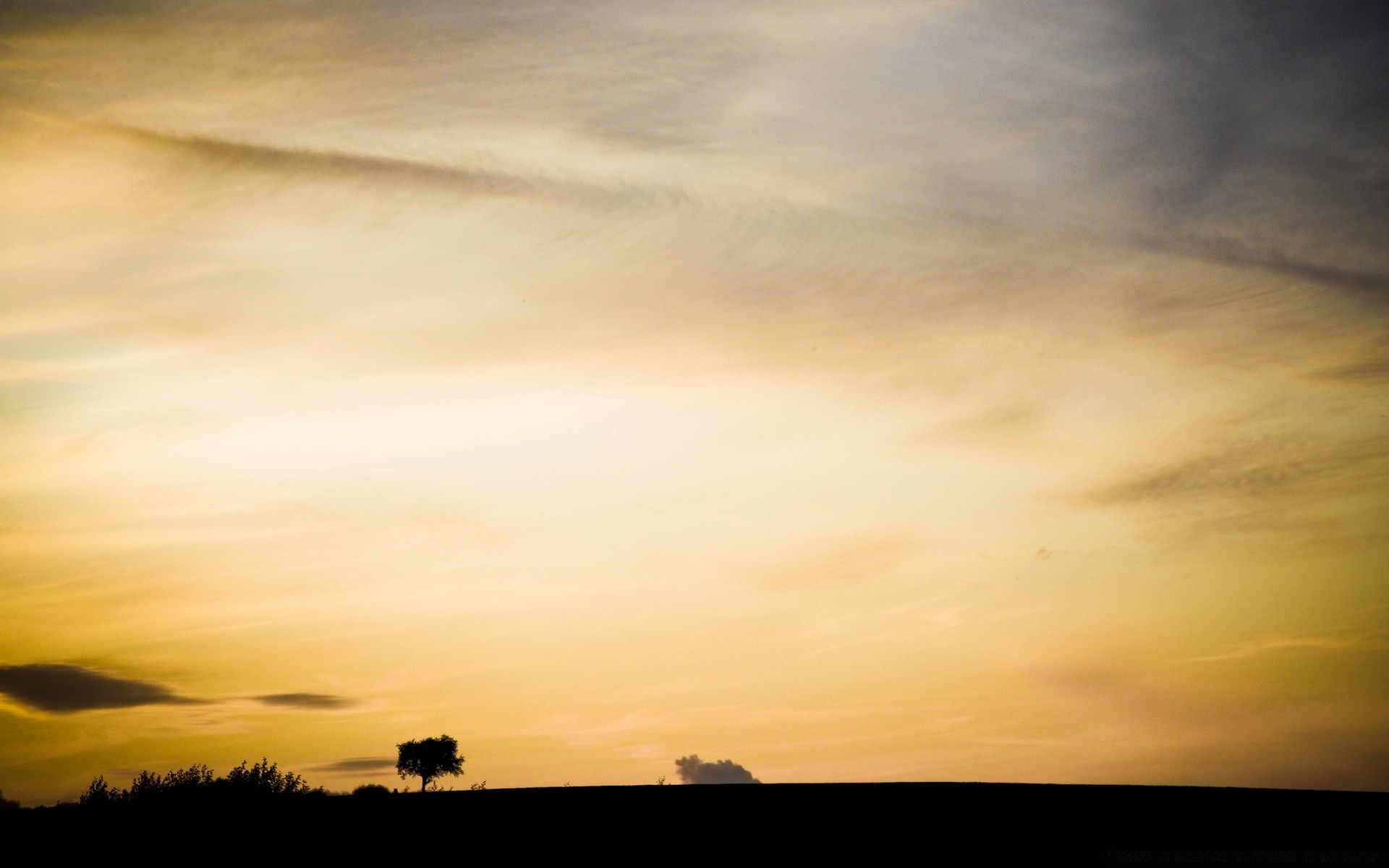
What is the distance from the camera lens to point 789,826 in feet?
98.7

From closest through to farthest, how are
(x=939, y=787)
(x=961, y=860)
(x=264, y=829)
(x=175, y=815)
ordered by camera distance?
(x=961, y=860), (x=264, y=829), (x=175, y=815), (x=939, y=787)

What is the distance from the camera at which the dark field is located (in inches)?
1096

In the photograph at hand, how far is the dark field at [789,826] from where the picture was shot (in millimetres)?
27828

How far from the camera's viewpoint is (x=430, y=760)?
5015 inches

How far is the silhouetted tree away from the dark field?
100 meters

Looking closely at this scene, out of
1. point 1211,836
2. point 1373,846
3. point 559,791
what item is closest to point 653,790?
point 559,791

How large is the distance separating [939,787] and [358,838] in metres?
21.3

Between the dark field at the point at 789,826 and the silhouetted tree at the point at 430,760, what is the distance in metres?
100

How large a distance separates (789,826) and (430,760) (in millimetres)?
110079

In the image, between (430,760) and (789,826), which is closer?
(789,826)

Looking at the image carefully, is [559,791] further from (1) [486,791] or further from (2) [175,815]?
(2) [175,815]

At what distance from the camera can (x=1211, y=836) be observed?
28.6 m

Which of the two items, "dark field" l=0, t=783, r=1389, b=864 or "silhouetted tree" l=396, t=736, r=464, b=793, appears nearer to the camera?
"dark field" l=0, t=783, r=1389, b=864

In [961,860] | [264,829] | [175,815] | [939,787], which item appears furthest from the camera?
[939,787]
